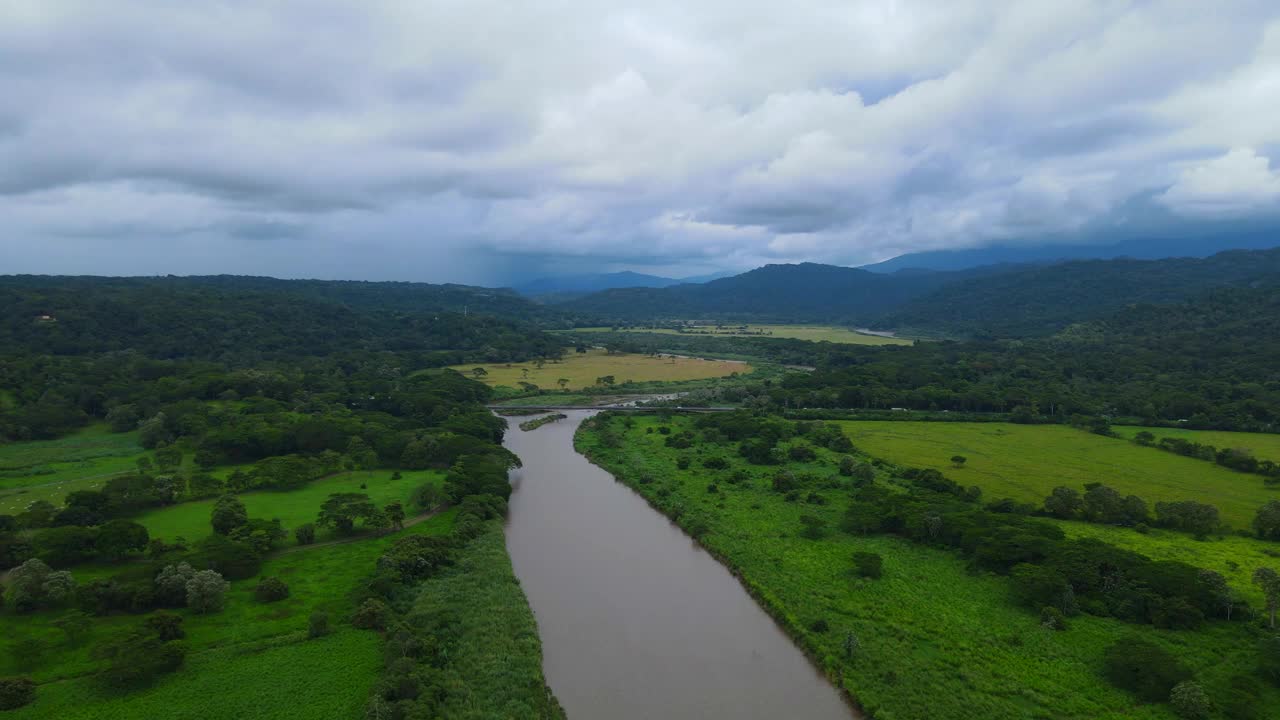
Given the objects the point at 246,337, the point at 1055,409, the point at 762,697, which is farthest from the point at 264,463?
the point at 246,337

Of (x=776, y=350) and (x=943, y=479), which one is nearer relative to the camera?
(x=943, y=479)

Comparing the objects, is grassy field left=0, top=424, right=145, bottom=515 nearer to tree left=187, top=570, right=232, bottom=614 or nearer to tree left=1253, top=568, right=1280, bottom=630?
tree left=187, top=570, right=232, bottom=614

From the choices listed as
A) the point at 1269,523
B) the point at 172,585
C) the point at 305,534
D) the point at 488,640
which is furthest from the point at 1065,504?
the point at 172,585

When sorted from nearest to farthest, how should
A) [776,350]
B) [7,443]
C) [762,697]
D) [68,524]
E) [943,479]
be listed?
[762,697], [68,524], [943,479], [7,443], [776,350]

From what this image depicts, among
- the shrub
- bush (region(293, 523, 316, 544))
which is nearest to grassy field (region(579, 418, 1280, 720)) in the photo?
the shrub

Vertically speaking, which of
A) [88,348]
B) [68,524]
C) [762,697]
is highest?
[88,348]

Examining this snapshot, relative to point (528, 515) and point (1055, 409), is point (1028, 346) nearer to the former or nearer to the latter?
point (1055, 409)

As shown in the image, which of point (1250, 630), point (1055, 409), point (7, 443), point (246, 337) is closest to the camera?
point (1250, 630)
